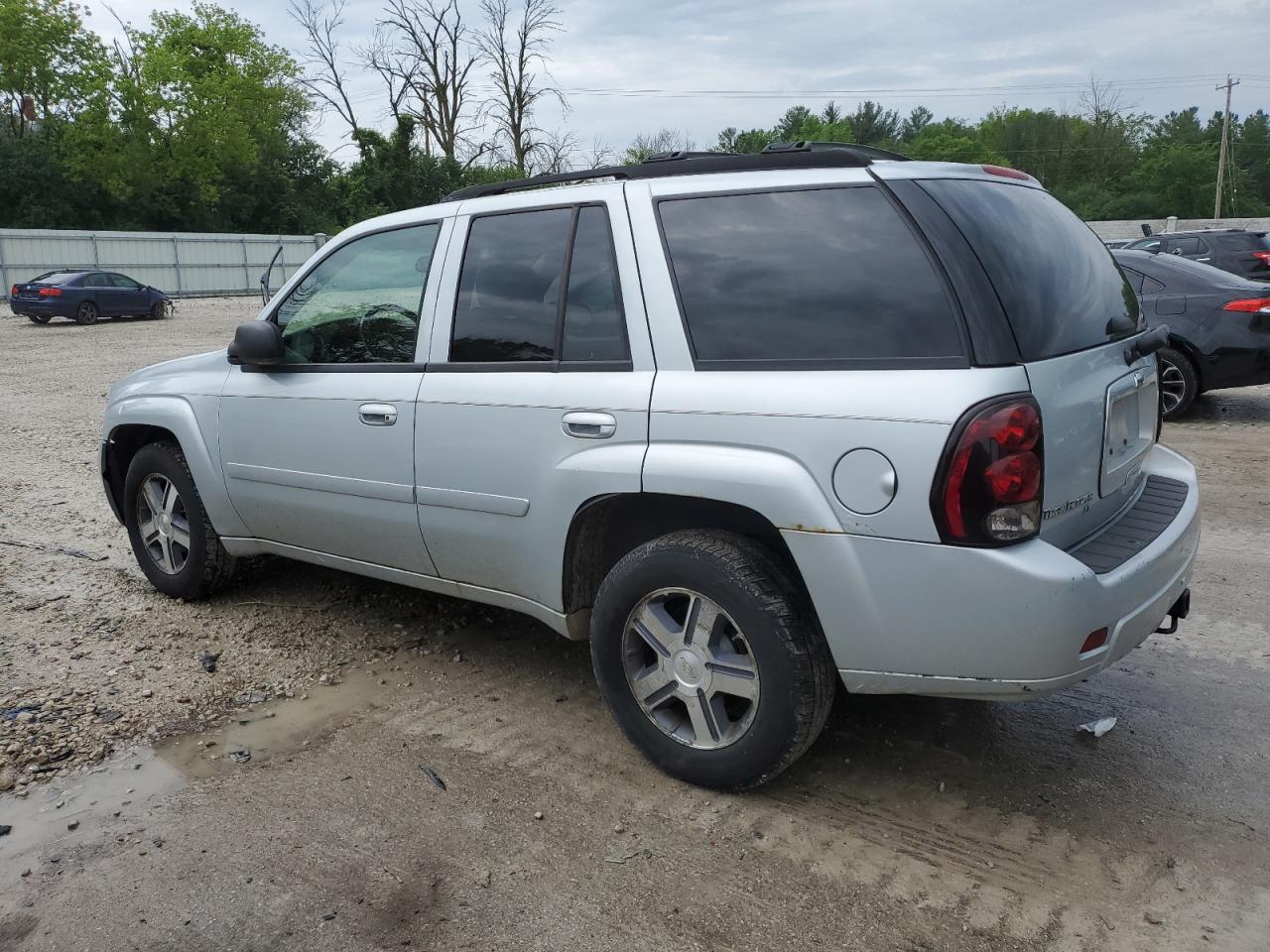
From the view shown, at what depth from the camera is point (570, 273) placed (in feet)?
11.4

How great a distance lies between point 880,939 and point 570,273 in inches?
87.6

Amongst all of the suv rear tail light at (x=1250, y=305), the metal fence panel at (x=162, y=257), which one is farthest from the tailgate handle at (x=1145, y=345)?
the metal fence panel at (x=162, y=257)

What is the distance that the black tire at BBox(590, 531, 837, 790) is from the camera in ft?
9.55

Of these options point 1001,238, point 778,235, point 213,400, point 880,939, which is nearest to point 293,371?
point 213,400

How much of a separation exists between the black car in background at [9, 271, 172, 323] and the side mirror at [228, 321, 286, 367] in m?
25.0

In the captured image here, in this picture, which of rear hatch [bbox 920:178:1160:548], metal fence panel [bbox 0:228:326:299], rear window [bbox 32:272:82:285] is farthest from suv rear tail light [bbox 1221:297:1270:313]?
metal fence panel [bbox 0:228:326:299]

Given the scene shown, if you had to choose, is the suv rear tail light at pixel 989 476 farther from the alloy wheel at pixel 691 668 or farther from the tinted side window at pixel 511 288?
the tinted side window at pixel 511 288

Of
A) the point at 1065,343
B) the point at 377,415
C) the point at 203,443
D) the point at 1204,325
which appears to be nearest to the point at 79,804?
the point at 377,415

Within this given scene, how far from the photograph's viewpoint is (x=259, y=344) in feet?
13.7

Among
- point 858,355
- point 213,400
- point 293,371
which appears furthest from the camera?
point 213,400

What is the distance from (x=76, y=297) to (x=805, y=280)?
27.4 meters

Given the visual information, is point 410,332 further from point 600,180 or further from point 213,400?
point 213,400

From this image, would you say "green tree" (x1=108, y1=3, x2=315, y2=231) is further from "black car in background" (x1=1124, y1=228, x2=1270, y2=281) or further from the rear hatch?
the rear hatch

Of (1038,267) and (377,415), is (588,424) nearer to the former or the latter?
(377,415)
